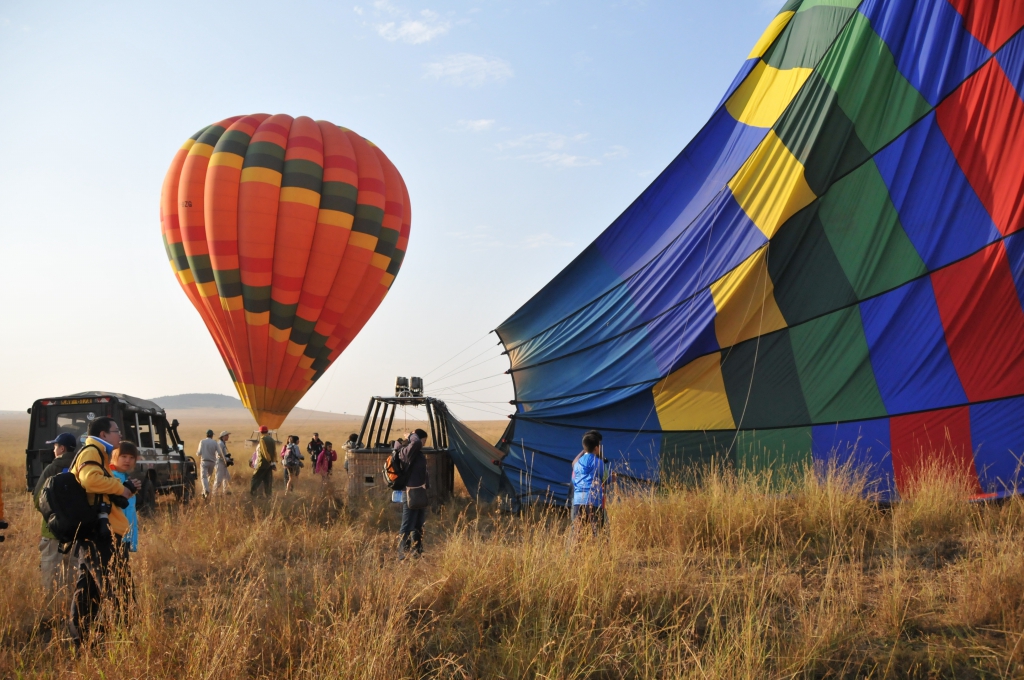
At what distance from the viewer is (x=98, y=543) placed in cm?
477

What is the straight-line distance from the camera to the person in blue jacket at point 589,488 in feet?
20.4

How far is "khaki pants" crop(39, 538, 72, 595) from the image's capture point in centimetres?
520

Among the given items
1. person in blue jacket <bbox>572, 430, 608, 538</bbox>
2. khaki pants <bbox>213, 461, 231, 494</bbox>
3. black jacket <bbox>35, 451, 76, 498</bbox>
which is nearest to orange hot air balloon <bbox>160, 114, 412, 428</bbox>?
khaki pants <bbox>213, 461, 231, 494</bbox>

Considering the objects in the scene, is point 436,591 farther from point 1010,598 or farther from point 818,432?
point 818,432

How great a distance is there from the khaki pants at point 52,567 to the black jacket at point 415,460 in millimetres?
3355

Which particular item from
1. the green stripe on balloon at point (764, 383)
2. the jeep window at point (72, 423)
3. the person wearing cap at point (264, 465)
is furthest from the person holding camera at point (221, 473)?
the green stripe on balloon at point (764, 383)

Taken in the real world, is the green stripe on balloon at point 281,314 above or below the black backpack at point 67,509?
above

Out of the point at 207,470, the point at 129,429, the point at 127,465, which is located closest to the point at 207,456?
the point at 207,470

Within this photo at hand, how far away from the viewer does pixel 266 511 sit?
1002 centimetres

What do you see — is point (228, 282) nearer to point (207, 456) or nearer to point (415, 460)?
point (207, 456)

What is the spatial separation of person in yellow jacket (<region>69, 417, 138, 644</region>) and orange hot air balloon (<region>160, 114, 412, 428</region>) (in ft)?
43.4

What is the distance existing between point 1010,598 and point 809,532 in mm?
1830

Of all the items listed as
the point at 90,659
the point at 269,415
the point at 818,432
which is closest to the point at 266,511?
the point at 90,659

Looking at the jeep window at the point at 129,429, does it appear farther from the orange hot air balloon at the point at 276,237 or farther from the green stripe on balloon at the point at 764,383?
the green stripe on balloon at the point at 764,383
